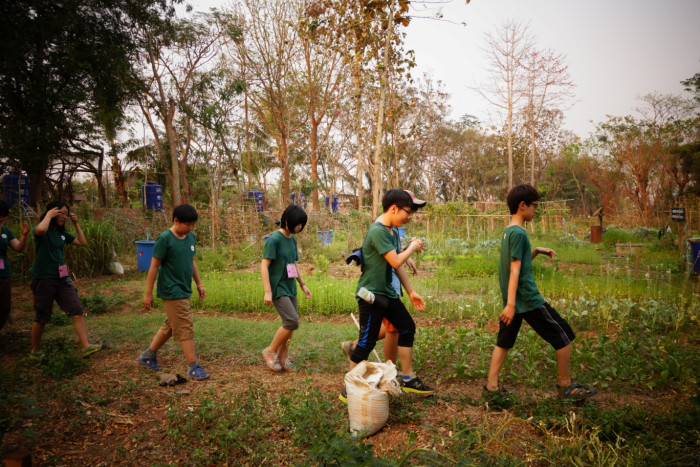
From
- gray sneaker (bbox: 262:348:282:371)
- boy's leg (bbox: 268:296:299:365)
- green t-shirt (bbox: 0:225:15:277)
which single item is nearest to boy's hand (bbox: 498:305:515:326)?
boy's leg (bbox: 268:296:299:365)

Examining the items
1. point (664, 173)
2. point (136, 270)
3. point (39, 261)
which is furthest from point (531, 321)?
point (664, 173)

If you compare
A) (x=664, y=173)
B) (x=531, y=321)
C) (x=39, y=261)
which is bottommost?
(x=531, y=321)

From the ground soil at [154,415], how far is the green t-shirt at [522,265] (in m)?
0.84

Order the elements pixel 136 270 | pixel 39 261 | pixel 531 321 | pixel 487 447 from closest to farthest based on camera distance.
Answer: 1. pixel 487 447
2. pixel 531 321
3. pixel 39 261
4. pixel 136 270

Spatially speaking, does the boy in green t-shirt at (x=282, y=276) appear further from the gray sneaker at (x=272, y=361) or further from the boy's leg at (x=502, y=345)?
the boy's leg at (x=502, y=345)

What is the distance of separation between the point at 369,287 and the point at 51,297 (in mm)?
3654

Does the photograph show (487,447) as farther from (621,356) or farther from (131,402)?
(131,402)

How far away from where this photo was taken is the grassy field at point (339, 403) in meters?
2.64

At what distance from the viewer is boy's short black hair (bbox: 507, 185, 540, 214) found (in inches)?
135

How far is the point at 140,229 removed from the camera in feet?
49.9

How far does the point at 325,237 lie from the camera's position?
1678 cm

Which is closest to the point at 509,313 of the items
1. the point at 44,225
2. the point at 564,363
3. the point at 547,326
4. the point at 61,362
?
the point at 547,326

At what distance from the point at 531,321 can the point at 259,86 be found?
1836cm

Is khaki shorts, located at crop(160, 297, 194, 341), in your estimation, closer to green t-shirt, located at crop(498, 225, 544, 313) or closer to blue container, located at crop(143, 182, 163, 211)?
green t-shirt, located at crop(498, 225, 544, 313)
